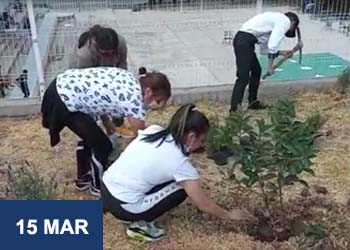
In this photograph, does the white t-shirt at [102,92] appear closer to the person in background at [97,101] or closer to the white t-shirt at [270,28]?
the person in background at [97,101]

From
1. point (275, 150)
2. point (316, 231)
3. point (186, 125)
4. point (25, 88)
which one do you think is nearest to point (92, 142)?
point (186, 125)

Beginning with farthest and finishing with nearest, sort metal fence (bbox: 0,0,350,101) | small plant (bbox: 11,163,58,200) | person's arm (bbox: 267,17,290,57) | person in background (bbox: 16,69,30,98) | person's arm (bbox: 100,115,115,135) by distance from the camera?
metal fence (bbox: 0,0,350,101)
person in background (bbox: 16,69,30,98)
person's arm (bbox: 267,17,290,57)
person's arm (bbox: 100,115,115,135)
small plant (bbox: 11,163,58,200)

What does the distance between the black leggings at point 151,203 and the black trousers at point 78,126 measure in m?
0.48

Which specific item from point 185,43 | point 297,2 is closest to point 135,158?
point 297,2

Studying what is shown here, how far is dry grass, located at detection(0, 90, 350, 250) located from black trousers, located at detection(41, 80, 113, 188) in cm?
30

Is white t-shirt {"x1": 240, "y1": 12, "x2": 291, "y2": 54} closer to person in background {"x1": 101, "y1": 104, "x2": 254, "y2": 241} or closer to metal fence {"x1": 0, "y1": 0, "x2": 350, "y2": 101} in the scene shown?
metal fence {"x1": 0, "y1": 0, "x2": 350, "y2": 101}

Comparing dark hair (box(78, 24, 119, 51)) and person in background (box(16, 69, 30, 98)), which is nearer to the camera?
dark hair (box(78, 24, 119, 51))

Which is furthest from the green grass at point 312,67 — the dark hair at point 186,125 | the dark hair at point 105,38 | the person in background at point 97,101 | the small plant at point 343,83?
the dark hair at point 186,125

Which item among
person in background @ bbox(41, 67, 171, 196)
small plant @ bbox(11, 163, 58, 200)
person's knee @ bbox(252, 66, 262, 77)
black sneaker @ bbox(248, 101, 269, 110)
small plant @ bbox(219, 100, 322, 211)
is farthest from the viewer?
black sneaker @ bbox(248, 101, 269, 110)

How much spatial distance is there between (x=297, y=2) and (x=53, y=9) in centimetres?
277

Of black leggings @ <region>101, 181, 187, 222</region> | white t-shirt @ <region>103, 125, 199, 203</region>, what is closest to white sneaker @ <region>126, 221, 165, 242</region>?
black leggings @ <region>101, 181, 187, 222</region>

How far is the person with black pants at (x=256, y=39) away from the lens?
4637mm

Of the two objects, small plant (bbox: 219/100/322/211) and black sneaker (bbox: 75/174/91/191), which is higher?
small plant (bbox: 219/100/322/211)

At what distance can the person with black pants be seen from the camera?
183 inches
